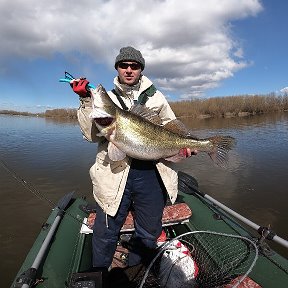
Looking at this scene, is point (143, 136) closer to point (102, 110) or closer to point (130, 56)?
point (102, 110)

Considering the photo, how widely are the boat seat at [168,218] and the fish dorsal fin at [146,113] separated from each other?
1718 mm

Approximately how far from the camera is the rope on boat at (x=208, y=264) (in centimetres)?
317

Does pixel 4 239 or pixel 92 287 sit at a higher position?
pixel 92 287

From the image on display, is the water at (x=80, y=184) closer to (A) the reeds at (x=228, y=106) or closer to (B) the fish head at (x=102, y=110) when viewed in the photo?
(B) the fish head at (x=102, y=110)

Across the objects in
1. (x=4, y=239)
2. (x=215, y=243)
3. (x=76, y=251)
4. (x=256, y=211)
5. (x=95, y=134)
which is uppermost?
(x=95, y=134)

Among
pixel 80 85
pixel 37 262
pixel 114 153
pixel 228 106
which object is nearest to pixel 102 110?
pixel 80 85

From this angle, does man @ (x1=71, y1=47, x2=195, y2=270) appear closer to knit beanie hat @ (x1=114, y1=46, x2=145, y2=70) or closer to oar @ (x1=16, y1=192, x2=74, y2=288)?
knit beanie hat @ (x1=114, y1=46, x2=145, y2=70)

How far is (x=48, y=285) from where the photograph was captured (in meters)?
3.05

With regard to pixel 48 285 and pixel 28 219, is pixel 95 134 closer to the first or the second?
pixel 48 285

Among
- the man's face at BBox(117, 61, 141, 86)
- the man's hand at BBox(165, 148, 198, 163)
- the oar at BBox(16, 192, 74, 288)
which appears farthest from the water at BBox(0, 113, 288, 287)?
the man's face at BBox(117, 61, 141, 86)

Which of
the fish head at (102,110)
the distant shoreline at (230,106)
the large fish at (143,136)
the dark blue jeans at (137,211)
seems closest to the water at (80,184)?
the dark blue jeans at (137,211)

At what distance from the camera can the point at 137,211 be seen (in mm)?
3240

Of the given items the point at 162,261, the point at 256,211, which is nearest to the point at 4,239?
the point at 162,261

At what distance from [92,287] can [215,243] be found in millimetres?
1819
